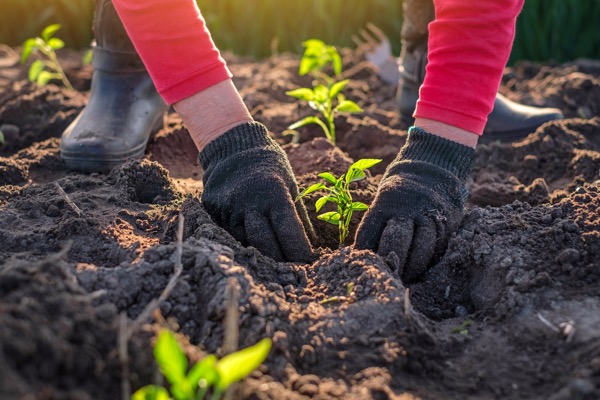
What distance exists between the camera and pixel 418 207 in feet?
6.11

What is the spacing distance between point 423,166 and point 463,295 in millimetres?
364

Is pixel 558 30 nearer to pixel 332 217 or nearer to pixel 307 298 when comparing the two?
pixel 332 217

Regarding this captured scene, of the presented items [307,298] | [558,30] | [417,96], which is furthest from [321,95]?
[558,30]

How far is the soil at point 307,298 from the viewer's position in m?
1.21

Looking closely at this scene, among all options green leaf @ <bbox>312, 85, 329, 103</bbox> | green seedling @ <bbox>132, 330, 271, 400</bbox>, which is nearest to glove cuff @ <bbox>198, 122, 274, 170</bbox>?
green leaf @ <bbox>312, 85, 329, 103</bbox>

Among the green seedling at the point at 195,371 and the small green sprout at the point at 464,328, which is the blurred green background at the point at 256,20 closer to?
the small green sprout at the point at 464,328

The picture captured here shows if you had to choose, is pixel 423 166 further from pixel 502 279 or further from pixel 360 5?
pixel 360 5

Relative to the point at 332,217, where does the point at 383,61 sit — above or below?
below

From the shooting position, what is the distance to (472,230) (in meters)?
1.93

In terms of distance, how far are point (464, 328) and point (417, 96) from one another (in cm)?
166

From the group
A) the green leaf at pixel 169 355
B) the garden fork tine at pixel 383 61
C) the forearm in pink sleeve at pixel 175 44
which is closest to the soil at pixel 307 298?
the green leaf at pixel 169 355

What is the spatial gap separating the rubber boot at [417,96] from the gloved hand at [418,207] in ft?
3.68

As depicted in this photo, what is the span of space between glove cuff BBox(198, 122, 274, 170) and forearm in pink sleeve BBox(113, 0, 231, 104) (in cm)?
15

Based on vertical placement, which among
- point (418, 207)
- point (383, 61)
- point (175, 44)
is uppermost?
point (175, 44)
